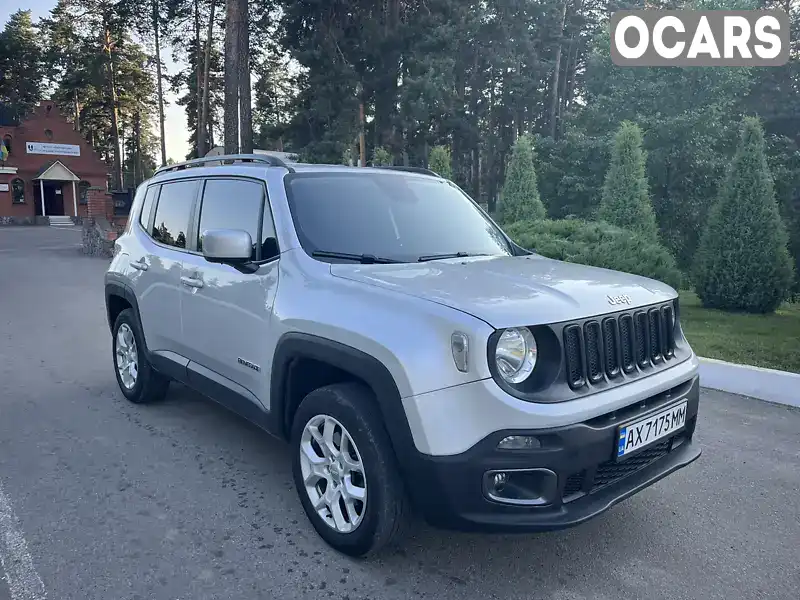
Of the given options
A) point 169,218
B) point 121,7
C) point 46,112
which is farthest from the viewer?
point 46,112

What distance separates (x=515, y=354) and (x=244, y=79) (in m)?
16.9

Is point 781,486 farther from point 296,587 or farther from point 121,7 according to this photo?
point 121,7

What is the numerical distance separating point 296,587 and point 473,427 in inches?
45.1

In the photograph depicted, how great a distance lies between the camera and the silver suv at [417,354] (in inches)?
108

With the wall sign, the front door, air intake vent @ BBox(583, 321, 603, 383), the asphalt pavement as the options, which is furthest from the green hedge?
the wall sign

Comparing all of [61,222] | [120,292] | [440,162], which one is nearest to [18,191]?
[61,222]

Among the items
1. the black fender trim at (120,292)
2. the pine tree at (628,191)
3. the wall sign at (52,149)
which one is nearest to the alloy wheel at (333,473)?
the black fender trim at (120,292)

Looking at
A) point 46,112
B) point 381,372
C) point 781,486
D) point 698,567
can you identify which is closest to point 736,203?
point 781,486

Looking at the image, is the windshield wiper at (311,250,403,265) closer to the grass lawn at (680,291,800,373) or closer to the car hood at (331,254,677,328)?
the car hood at (331,254,677,328)

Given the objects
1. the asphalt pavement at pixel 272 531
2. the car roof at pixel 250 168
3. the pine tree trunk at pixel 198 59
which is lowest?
the asphalt pavement at pixel 272 531

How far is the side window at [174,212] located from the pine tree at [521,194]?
35.1ft

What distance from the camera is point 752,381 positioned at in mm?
6227

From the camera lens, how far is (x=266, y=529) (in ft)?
11.7

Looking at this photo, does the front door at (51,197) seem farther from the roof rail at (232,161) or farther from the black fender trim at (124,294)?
the roof rail at (232,161)
